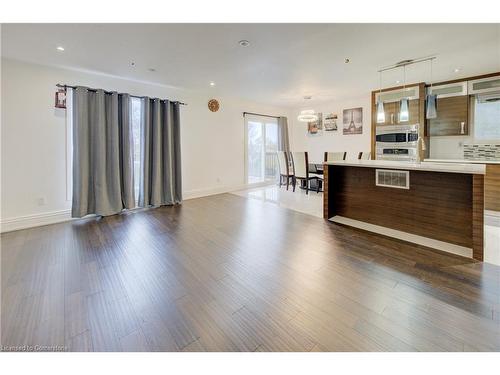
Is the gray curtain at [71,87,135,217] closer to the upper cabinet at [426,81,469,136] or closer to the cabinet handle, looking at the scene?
A: the upper cabinet at [426,81,469,136]

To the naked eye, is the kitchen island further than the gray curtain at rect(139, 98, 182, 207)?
No

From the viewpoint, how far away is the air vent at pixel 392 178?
3.04 meters

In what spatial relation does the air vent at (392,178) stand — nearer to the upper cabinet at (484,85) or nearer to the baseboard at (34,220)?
the upper cabinet at (484,85)

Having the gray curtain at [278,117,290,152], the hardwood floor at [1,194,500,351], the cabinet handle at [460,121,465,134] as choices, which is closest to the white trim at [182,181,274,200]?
the gray curtain at [278,117,290,152]

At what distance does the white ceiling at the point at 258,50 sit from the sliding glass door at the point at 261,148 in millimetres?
2355

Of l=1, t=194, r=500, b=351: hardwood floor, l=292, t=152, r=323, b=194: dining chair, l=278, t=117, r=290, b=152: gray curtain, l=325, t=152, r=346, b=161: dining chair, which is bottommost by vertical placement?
l=1, t=194, r=500, b=351: hardwood floor

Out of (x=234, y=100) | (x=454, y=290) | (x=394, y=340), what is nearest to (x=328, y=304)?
(x=394, y=340)

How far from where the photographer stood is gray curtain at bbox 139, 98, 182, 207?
4.72m

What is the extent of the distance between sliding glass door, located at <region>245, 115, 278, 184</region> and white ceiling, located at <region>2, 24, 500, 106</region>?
2.36 metres

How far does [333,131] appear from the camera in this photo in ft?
23.1

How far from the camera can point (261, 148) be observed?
24.2 feet

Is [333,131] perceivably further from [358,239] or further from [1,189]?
[1,189]

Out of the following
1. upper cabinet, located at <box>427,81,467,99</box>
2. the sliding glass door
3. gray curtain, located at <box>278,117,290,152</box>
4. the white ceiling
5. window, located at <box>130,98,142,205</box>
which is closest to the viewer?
the white ceiling

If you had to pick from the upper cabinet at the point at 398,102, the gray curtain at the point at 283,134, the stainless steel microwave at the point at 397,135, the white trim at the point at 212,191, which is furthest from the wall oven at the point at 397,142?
the white trim at the point at 212,191
